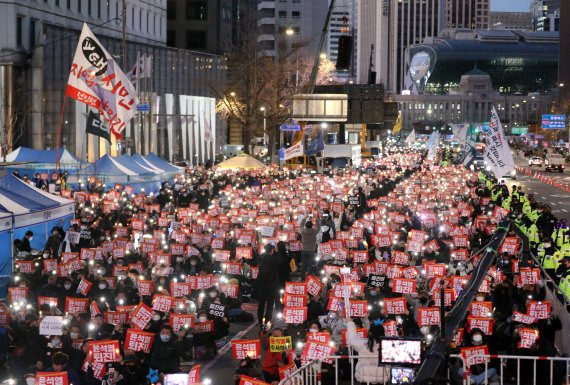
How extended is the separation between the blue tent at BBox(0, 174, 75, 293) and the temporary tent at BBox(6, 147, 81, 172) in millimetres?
14566

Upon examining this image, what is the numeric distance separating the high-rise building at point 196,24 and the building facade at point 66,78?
54.7 feet

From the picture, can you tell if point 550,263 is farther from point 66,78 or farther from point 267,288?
point 66,78

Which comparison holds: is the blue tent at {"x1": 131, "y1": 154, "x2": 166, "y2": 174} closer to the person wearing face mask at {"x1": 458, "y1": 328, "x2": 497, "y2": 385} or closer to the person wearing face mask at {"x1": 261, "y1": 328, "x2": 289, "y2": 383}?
the person wearing face mask at {"x1": 261, "y1": 328, "x2": 289, "y2": 383}

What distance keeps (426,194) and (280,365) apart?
22619 millimetres

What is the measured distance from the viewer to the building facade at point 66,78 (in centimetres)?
5253

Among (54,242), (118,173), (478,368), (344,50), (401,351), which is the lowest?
(478,368)

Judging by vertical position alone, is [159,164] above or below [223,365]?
above

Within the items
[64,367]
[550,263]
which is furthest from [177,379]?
[550,263]

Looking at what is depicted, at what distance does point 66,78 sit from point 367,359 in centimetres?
4521

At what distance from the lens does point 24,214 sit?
882 inches

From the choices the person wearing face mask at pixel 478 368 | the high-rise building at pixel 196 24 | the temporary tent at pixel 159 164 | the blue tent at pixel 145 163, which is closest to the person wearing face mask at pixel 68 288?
the person wearing face mask at pixel 478 368

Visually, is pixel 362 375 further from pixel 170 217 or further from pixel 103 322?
pixel 170 217

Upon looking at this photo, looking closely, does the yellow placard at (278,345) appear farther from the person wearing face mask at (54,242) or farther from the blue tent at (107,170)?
the blue tent at (107,170)

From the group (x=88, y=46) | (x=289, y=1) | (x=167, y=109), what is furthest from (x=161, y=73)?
(x=289, y=1)
